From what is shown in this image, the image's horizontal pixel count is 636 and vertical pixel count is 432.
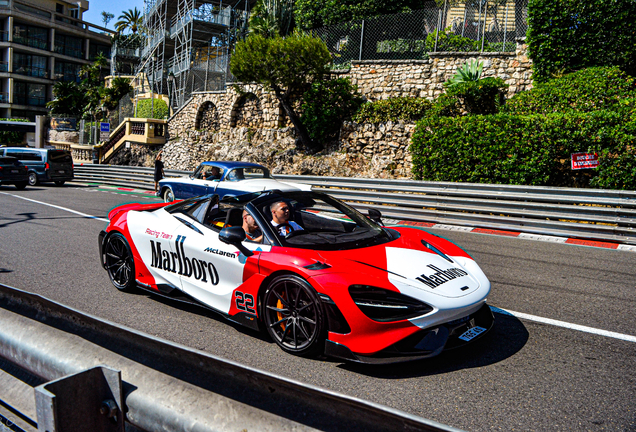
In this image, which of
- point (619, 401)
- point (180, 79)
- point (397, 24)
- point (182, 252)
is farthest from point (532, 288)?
point (180, 79)

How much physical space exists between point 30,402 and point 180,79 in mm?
34130

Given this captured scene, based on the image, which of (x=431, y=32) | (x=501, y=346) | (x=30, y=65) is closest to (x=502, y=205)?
(x=501, y=346)

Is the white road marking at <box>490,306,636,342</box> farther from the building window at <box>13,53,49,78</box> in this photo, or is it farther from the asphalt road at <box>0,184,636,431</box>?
the building window at <box>13,53,49,78</box>

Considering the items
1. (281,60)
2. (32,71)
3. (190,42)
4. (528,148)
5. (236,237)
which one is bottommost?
(236,237)

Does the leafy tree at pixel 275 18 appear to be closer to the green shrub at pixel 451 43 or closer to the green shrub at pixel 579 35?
the green shrub at pixel 451 43

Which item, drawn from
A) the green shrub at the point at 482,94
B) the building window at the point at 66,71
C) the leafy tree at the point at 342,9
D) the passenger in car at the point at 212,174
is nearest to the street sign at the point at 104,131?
the leafy tree at the point at 342,9

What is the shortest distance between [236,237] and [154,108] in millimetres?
32896

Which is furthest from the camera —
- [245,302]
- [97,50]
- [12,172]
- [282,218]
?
[97,50]

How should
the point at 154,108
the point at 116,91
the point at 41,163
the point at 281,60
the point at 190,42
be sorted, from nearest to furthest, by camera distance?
the point at 281,60
the point at 41,163
the point at 154,108
the point at 190,42
the point at 116,91

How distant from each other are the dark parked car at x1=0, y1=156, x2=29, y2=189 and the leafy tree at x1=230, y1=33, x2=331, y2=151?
941 centimetres

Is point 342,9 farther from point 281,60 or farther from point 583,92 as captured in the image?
point 583,92

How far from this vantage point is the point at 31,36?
68.4 m

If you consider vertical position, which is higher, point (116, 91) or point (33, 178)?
point (116, 91)

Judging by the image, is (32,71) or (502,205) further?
(32,71)
